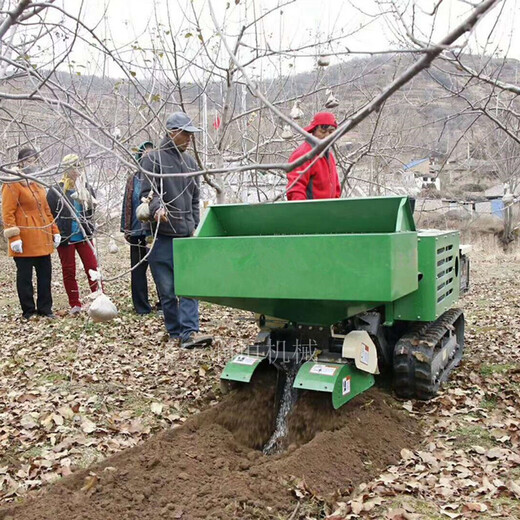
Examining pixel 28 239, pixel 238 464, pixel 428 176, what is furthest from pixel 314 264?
pixel 428 176

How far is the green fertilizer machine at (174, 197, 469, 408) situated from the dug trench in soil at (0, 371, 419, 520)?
0.20 metres

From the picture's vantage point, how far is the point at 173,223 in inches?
236

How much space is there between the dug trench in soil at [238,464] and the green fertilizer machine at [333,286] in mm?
202

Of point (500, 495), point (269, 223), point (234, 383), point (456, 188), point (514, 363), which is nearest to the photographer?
point (500, 495)

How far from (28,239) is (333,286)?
501 centimetres

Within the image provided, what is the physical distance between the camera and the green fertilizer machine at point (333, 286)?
3.37m

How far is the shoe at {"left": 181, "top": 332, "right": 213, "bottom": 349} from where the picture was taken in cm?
585

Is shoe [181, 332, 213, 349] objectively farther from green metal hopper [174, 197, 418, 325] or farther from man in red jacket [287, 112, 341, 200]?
green metal hopper [174, 197, 418, 325]

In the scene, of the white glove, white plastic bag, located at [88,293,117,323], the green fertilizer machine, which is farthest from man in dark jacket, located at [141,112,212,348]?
white plastic bag, located at [88,293,117,323]

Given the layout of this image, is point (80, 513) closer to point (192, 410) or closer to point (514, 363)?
point (192, 410)

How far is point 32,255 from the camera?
726cm

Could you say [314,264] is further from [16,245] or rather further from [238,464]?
[16,245]

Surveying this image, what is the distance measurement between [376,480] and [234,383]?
1222mm

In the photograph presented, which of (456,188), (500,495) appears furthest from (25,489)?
(456,188)
